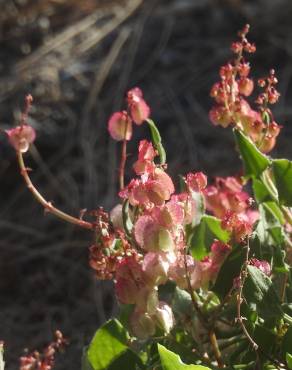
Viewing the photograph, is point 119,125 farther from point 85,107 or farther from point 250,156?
point 85,107

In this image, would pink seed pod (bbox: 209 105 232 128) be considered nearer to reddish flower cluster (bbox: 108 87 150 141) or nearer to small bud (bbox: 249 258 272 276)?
reddish flower cluster (bbox: 108 87 150 141)

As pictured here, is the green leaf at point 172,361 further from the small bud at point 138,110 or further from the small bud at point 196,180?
the small bud at point 138,110

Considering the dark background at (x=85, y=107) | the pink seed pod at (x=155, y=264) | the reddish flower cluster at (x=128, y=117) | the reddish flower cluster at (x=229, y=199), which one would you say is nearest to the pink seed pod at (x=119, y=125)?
the reddish flower cluster at (x=128, y=117)

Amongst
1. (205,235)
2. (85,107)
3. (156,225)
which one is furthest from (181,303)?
(85,107)

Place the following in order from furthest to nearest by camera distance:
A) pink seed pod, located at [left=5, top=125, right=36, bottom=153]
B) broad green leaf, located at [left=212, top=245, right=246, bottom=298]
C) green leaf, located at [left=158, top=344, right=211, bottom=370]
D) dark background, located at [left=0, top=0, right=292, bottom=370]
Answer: dark background, located at [left=0, top=0, right=292, bottom=370] → pink seed pod, located at [left=5, top=125, right=36, bottom=153] → broad green leaf, located at [left=212, top=245, right=246, bottom=298] → green leaf, located at [left=158, top=344, right=211, bottom=370]

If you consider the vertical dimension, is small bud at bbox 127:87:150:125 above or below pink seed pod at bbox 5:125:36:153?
above

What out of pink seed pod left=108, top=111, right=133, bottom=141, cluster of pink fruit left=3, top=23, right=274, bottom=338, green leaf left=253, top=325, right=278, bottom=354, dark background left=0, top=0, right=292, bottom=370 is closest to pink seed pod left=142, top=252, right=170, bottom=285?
cluster of pink fruit left=3, top=23, right=274, bottom=338
